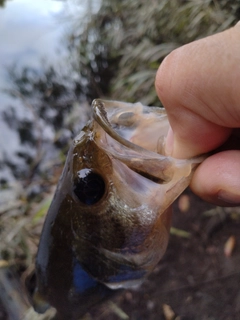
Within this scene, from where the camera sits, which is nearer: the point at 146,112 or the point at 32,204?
the point at 146,112

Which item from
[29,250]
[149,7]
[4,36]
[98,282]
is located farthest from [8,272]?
[4,36]

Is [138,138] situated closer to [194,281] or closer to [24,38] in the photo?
[194,281]

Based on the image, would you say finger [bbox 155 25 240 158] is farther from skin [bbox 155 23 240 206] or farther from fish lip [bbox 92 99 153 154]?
fish lip [bbox 92 99 153 154]

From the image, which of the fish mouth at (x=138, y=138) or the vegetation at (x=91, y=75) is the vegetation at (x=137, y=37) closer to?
the vegetation at (x=91, y=75)

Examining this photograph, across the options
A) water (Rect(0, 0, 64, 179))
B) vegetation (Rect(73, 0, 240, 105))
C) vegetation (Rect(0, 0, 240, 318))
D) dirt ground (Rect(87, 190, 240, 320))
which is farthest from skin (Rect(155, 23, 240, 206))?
water (Rect(0, 0, 64, 179))

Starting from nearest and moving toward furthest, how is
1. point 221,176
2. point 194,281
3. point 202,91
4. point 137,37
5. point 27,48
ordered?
point 202,91, point 221,176, point 194,281, point 137,37, point 27,48

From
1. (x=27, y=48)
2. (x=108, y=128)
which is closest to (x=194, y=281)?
(x=108, y=128)

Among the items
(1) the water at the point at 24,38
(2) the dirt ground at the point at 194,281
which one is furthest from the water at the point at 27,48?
(2) the dirt ground at the point at 194,281

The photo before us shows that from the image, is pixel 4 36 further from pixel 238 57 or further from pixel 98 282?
pixel 238 57
